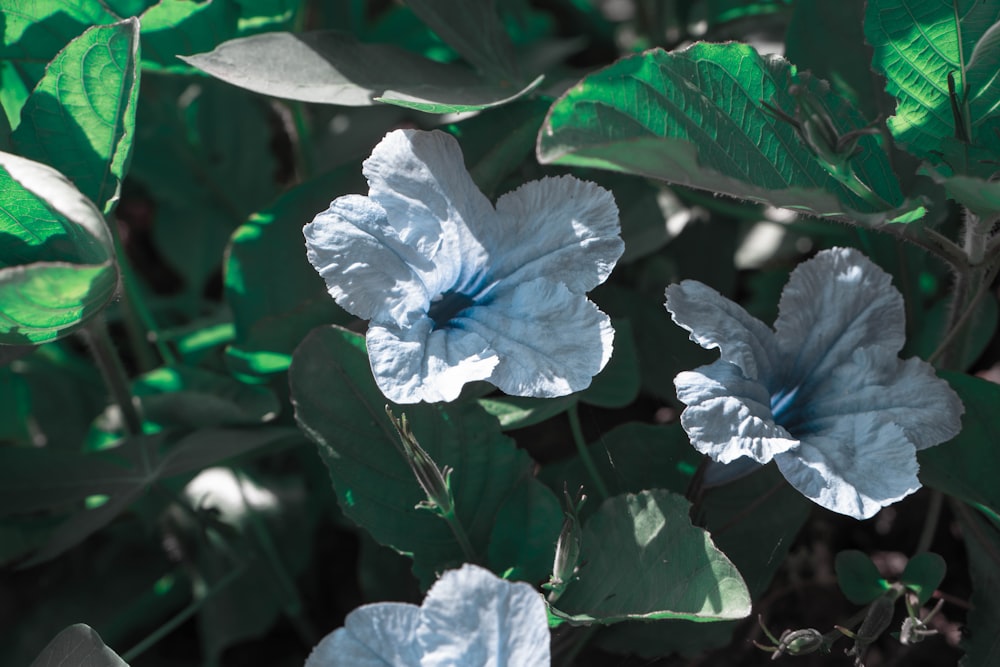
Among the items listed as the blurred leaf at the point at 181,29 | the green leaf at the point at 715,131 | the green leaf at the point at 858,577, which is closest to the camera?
the green leaf at the point at 715,131

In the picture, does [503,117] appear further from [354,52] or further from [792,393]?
[792,393]

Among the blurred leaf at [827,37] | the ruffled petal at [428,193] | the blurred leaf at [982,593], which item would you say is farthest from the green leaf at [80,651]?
the blurred leaf at [827,37]

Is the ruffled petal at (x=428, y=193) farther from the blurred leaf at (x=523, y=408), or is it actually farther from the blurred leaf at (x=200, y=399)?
the blurred leaf at (x=200, y=399)

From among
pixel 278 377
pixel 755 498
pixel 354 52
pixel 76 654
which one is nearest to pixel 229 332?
pixel 278 377

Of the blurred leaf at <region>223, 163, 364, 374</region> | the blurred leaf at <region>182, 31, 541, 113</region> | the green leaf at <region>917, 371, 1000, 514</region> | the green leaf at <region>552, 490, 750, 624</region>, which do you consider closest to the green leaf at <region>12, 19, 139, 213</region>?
the blurred leaf at <region>182, 31, 541, 113</region>

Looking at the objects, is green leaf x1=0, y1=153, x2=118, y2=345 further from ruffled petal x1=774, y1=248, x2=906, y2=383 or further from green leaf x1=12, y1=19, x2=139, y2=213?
ruffled petal x1=774, y1=248, x2=906, y2=383

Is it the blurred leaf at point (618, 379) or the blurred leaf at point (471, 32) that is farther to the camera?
the blurred leaf at point (471, 32)
